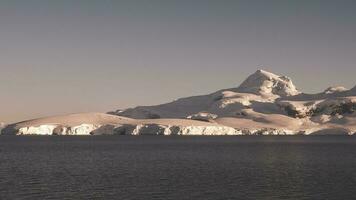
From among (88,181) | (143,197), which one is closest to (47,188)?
(88,181)

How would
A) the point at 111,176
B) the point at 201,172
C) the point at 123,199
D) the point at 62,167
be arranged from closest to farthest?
the point at 123,199
the point at 111,176
the point at 201,172
the point at 62,167

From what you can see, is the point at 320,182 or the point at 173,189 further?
the point at 320,182

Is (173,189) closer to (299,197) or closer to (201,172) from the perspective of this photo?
(299,197)

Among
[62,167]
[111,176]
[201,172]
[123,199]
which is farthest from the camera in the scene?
[62,167]

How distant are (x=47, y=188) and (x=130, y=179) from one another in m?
14.8

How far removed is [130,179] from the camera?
82.7 meters

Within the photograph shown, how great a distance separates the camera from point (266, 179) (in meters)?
82.2

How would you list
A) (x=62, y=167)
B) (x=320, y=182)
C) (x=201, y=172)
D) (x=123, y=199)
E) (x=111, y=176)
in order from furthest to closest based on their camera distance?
(x=62, y=167) < (x=201, y=172) < (x=111, y=176) < (x=320, y=182) < (x=123, y=199)

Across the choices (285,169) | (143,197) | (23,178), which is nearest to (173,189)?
(143,197)

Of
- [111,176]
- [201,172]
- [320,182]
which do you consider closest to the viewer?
[320,182]

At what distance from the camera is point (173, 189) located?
235ft

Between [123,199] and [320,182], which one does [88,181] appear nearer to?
[123,199]

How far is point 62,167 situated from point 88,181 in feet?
84.8

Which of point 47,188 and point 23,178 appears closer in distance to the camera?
point 47,188
